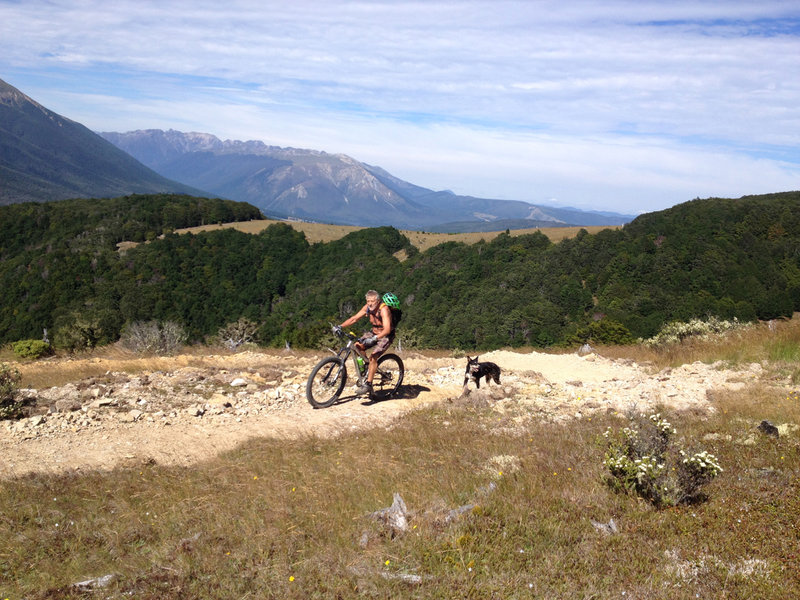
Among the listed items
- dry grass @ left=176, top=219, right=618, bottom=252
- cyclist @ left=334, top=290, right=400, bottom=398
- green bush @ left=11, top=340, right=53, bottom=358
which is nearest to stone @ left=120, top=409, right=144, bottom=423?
cyclist @ left=334, top=290, right=400, bottom=398

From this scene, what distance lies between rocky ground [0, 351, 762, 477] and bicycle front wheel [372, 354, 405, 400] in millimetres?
349

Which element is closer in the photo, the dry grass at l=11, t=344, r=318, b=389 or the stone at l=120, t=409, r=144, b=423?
the stone at l=120, t=409, r=144, b=423

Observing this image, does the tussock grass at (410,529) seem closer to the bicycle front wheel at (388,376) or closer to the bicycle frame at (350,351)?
the bicycle frame at (350,351)

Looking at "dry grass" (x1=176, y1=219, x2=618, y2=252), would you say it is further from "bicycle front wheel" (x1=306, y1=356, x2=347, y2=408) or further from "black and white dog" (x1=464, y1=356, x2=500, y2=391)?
A: "bicycle front wheel" (x1=306, y1=356, x2=347, y2=408)

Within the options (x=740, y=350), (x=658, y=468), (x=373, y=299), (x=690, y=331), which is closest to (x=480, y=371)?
(x=373, y=299)

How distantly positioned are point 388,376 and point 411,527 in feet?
16.1

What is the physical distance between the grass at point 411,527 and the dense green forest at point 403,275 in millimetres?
19436

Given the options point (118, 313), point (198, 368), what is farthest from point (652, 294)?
point (118, 313)

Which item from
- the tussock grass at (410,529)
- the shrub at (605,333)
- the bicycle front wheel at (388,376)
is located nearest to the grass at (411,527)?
the tussock grass at (410,529)

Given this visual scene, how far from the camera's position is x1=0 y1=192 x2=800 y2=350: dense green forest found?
149ft

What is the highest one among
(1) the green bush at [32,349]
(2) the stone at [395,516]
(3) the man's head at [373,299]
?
(3) the man's head at [373,299]

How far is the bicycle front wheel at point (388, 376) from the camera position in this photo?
9.23 metres

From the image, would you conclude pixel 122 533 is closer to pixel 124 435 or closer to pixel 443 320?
pixel 124 435

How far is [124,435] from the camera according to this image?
24.1 ft
